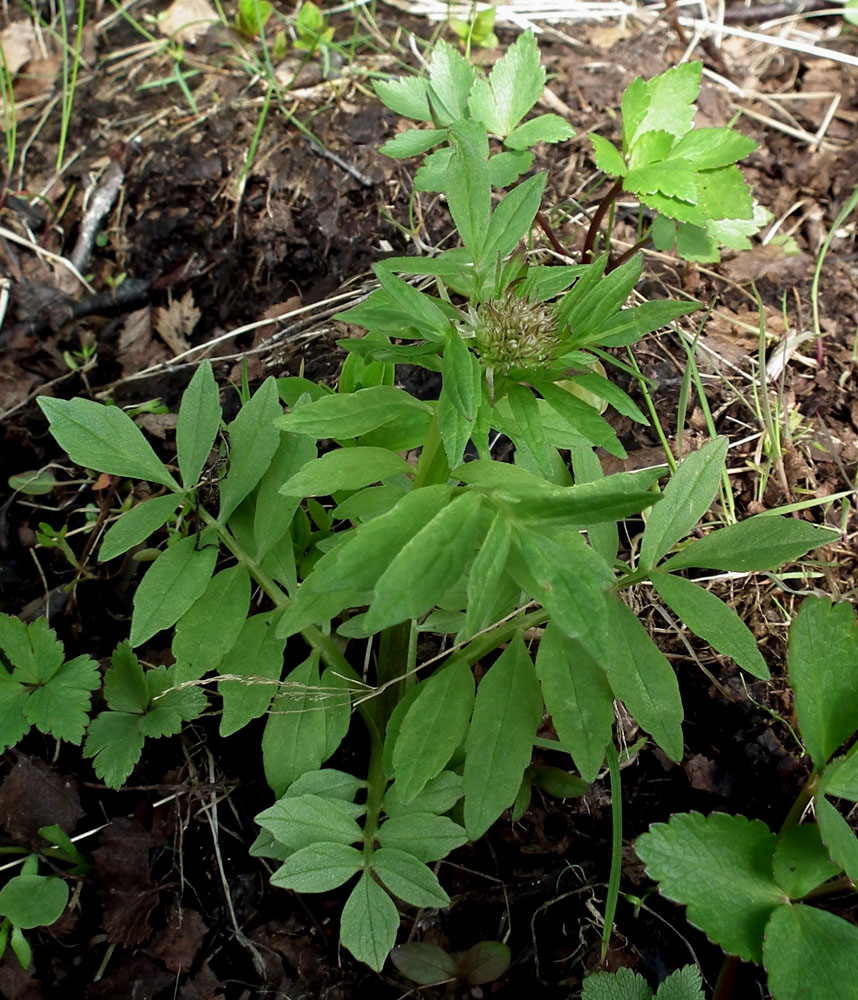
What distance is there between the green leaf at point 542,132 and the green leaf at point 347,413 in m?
1.10

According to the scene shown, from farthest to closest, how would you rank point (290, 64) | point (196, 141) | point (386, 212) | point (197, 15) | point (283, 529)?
point (197, 15) < point (290, 64) < point (196, 141) < point (386, 212) < point (283, 529)

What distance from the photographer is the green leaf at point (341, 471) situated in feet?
4.39

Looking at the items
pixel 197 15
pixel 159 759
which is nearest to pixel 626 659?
pixel 159 759

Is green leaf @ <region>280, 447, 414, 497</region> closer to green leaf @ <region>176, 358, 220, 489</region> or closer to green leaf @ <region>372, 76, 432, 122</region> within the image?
green leaf @ <region>176, 358, 220, 489</region>

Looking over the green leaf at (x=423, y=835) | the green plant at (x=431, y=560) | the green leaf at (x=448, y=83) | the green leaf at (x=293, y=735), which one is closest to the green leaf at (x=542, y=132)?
the green leaf at (x=448, y=83)

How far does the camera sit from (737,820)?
4.60ft

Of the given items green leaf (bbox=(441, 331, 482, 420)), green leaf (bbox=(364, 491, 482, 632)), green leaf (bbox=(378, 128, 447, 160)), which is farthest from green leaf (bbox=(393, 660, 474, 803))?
green leaf (bbox=(378, 128, 447, 160))

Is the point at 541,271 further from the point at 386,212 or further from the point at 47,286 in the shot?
the point at 47,286

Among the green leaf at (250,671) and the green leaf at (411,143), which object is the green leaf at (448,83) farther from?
the green leaf at (250,671)

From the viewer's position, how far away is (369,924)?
1.45m

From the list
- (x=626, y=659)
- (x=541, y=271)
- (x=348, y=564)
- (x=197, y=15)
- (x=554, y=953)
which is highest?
(x=197, y=15)

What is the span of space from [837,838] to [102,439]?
1.47m

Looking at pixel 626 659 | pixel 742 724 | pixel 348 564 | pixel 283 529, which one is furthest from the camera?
pixel 742 724

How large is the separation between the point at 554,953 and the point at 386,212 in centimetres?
213
